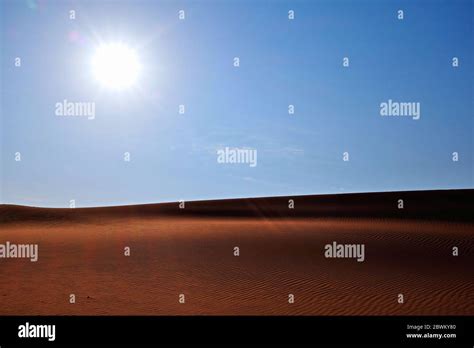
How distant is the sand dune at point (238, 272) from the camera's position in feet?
34.0

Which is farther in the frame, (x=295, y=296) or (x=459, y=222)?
(x=459, y=222)

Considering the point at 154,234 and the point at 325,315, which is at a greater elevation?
the point at 154,234

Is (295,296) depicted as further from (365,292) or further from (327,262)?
(327,262)

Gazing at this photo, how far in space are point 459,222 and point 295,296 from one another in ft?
80.8

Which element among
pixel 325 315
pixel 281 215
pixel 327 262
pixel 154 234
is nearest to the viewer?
pixel 325 315

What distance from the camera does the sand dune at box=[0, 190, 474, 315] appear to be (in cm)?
1038

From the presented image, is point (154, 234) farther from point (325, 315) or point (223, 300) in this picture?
point (325, 315)

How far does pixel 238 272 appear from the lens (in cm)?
1406

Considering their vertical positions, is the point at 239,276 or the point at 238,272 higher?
the point at 238,272
